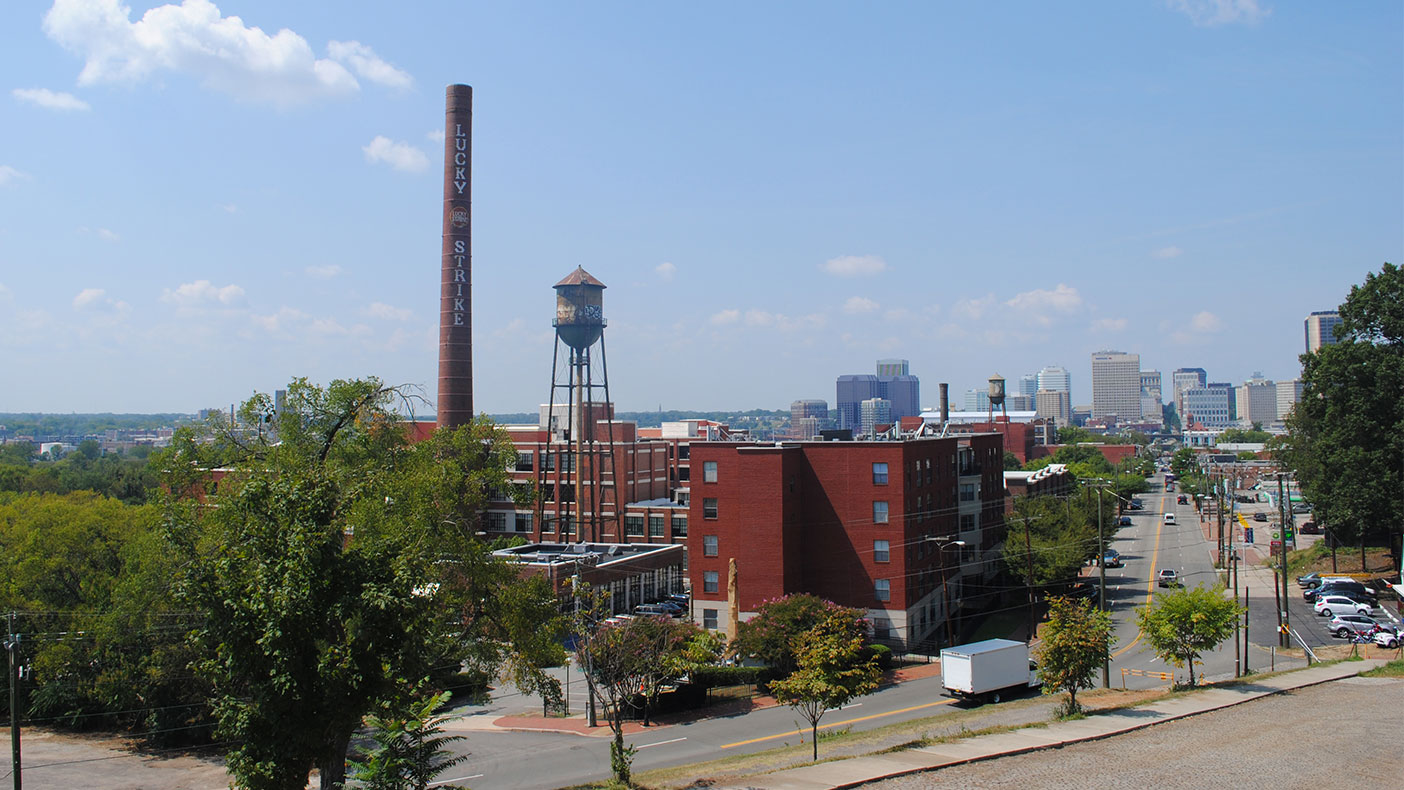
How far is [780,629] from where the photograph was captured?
4419 centimetres

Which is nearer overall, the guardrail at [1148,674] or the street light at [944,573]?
the guardrail at [1148,674]

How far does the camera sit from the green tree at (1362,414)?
64.2m

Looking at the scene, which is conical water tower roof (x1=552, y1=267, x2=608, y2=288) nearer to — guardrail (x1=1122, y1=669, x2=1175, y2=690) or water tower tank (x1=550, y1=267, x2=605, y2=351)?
water tower tank (x1=550, y1=267, x2=605, y2=351)

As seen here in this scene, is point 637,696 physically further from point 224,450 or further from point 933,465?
point 933,465

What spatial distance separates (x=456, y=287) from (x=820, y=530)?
40.9 metres

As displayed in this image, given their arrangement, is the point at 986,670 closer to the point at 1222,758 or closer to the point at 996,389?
the point at 1222,758

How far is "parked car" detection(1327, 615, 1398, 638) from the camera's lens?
51469 mm

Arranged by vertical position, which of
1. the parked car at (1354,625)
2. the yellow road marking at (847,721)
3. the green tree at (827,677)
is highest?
the green tree at (827,677)

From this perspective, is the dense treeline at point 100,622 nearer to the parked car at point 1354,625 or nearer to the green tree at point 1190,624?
the green tree at point 1190,624

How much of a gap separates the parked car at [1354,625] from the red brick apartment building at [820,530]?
20.5m

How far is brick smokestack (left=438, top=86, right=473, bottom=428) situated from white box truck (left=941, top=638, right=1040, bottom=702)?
51.1 metres

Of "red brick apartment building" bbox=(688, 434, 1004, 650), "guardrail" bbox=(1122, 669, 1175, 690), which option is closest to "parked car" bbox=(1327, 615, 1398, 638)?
"guardrail" bbox=(1122, 669, 1175, 690)

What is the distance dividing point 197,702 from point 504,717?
12.5m

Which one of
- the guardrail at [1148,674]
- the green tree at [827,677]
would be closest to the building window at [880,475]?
the guardrail at [1148,674]
